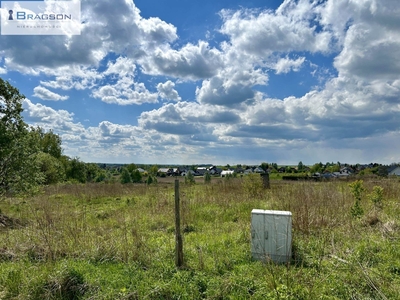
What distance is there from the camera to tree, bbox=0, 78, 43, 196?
30.1 ft

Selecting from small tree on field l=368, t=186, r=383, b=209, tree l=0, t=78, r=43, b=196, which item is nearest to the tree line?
tree l=0, t=78, r=43, b=196

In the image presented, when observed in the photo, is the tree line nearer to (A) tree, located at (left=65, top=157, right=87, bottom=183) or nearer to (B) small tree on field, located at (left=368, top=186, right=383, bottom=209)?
(B) small tree on field, located at (left=368, top=186, right=383, bottom=209)

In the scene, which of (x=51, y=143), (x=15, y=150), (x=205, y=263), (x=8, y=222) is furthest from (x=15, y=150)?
(x=51, y=143)

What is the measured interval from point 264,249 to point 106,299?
2453mm

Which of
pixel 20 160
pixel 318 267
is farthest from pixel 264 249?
pixel 20 160

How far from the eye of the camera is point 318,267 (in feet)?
12.7

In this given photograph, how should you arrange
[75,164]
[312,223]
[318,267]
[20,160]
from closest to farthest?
[318,267] < [312,223] < [20,160] < [75,164]

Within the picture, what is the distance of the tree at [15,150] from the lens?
30.1 feet

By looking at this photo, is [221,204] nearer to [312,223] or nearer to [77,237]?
[312,223]

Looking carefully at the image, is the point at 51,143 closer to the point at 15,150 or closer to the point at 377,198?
the point at 15,150

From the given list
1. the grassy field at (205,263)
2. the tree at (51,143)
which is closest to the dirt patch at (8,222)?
the grassy field at (205,263)

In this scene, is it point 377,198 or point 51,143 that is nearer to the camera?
point 377,198

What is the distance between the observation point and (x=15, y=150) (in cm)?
920

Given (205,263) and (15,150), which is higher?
(15,150)
